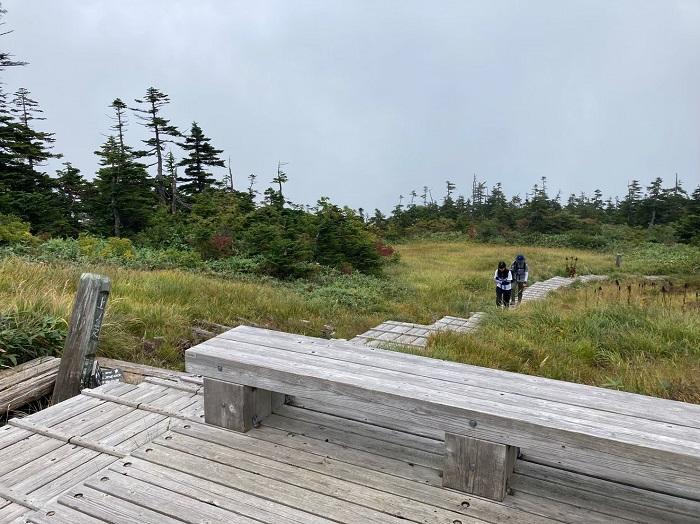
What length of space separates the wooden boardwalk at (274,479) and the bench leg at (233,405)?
7 centimetres

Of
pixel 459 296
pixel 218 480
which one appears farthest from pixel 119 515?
pixel 459 296

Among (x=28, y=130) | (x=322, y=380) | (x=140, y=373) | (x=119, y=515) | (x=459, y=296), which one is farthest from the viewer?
(x=28, y=130)

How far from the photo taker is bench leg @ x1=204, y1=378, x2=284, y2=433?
2.95 metres

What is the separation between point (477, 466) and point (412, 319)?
8325 millimetres

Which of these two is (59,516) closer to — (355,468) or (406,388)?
(355,468)

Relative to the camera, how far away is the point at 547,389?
2621 millimetres

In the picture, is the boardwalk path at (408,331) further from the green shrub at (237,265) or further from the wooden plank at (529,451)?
the green shrub at (237,265)

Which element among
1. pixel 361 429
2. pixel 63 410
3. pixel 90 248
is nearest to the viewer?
pixel 361 429

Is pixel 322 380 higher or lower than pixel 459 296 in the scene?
higher

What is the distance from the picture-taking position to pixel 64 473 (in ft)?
9.13

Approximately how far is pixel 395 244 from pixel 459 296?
1992 centimetres

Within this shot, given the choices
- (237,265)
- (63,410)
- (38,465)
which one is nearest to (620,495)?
(38,465)

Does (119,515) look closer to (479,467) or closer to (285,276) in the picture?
(479,467)

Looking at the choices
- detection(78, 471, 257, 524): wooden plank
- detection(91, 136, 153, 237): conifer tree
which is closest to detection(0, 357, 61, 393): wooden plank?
detection(78, 471, 257, 524): wooden plank
